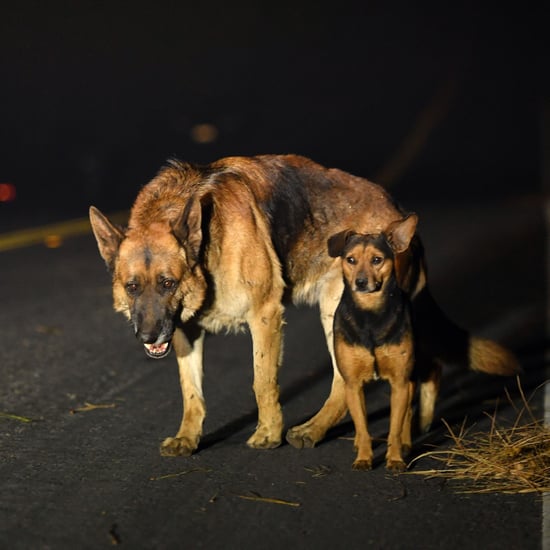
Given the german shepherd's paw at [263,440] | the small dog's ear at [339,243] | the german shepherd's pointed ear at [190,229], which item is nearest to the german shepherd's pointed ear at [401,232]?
the small dog's ear at [339,243]

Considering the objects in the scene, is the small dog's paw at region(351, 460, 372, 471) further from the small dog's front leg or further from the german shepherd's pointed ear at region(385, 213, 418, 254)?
the german shepherd's pointed ear at region(385, 213, 418, 254)

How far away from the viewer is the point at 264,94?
3488 cm

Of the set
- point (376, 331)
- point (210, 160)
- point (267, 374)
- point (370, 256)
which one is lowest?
point (210, 160)

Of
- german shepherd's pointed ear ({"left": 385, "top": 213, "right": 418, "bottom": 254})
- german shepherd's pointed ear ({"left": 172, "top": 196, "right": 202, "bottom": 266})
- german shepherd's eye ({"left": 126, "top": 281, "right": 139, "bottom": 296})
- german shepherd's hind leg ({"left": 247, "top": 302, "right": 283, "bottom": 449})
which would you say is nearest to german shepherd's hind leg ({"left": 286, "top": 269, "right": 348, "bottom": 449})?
german shepherd's hind leg ({"left": 247, "top": 302, "right": 283, "bottom": 449})

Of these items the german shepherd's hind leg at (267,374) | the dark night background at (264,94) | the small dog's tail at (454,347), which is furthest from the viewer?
the dark night background at (264,94)

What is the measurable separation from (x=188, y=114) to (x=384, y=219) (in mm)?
21130

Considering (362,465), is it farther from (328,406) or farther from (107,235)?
(107,235)

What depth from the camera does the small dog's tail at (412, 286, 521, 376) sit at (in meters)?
7.81

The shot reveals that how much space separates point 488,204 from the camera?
19859 mm

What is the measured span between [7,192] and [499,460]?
569 inches

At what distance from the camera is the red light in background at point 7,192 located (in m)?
19.5

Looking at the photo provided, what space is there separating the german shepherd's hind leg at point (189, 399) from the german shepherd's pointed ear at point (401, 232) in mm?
1339

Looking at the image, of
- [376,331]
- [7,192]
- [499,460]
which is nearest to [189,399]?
[376,331]

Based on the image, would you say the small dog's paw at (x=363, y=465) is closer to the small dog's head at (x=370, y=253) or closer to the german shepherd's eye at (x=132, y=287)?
the small dog's head at (x=370, y=253)
